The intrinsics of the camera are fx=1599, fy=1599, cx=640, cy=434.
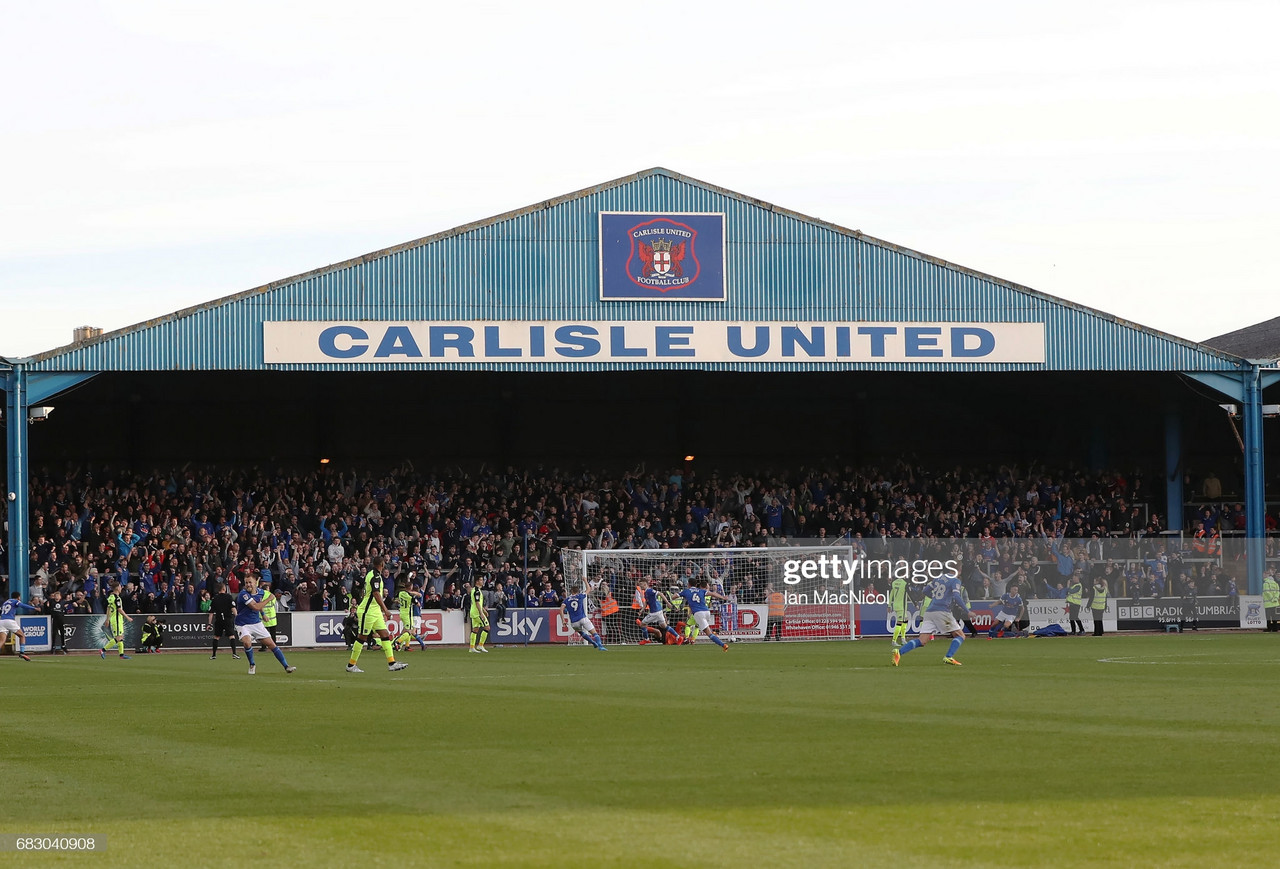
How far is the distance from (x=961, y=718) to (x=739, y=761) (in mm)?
4212

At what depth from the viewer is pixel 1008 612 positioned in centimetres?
4284

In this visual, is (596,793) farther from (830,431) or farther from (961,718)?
(830,431)

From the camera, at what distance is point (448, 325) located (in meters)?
43.1

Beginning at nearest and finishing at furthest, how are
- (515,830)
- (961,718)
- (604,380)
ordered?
1. (515,830)
2. (961,718)
3. (604,380)

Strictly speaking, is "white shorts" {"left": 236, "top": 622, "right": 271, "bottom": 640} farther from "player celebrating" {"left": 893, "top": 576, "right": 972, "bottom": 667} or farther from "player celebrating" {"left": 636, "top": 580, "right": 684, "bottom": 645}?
"player celebrating" {"left": 636, "top": 580, "right": 684, "bottom": 645}

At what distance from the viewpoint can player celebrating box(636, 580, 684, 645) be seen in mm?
39750

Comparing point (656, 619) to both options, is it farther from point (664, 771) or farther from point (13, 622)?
point (664, 771)

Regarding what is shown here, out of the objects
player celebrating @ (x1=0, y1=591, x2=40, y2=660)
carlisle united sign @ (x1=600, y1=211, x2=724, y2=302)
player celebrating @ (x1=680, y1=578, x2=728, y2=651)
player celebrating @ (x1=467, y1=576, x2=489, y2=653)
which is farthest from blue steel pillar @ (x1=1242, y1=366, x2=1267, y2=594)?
player celebrating @ (x1=0, y1=591, x2=40, y2=660)

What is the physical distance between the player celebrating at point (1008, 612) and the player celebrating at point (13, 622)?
24.3 meters

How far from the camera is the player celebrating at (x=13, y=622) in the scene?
3731 cm

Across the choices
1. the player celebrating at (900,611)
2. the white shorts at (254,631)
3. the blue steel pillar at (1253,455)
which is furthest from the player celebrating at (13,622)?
the blue steel pillar at (1253,455)

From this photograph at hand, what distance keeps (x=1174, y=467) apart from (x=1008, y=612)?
12114mm

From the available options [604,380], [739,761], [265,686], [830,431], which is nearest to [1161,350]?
[830,431]

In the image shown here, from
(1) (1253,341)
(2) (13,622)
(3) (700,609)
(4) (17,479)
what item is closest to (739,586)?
(3) (700,609)
